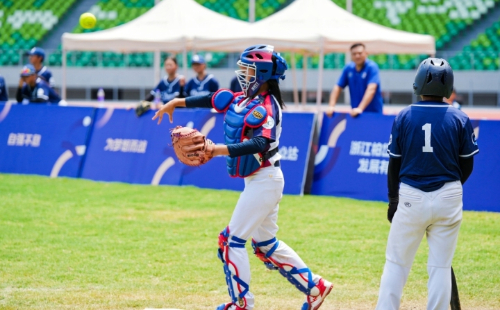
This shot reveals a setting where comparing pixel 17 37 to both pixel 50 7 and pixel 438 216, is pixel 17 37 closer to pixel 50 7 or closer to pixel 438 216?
pixel 50 7

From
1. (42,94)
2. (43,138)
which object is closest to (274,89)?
(43,138)

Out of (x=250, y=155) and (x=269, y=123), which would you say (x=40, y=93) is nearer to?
(x=250, y=155)

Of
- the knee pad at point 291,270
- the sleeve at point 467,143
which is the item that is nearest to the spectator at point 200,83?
the knee pad at point 291,270

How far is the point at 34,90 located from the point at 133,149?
9.50ft

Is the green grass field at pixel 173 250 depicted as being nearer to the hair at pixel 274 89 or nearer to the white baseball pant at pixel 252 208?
the white baseball pant at pixel 252 208

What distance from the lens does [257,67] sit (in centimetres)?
518

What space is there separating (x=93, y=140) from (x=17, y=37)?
20.1 m

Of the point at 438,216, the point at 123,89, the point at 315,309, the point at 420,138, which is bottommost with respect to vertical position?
the point at 123,89

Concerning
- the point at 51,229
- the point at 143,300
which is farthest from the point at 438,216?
the point at 51,229

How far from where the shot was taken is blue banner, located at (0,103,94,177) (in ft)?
43.5

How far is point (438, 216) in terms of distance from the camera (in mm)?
4559

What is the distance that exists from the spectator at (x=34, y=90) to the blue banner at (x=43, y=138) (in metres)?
0.33

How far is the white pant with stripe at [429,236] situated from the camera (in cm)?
456

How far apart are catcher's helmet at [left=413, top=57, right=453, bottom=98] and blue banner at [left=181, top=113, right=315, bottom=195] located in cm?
682
